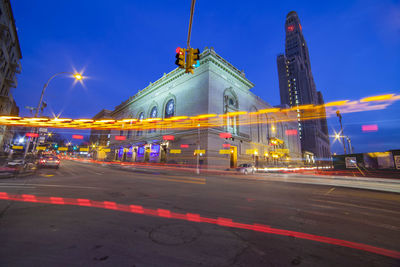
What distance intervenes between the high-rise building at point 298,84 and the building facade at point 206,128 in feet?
160

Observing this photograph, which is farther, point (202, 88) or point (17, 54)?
point (17, 54)

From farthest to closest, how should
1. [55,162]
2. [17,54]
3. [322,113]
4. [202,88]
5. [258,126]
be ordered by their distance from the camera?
[322,113] → [258,126] → [17,54] → [202,88] → [55,162]

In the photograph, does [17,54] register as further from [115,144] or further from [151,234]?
[151,234]

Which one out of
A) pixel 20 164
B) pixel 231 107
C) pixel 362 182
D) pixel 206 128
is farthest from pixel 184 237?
pixel 231 107

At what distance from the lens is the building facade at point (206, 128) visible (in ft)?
103

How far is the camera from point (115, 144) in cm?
5938

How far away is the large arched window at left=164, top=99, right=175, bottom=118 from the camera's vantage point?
38.9 metres

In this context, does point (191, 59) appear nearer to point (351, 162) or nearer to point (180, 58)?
point (180, 58)

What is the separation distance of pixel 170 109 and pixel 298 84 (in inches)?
3475

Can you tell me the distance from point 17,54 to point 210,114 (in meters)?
44.2

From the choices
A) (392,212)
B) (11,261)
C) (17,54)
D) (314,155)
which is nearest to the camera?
(11,261)

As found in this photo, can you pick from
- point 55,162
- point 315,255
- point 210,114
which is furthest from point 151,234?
point 210,114

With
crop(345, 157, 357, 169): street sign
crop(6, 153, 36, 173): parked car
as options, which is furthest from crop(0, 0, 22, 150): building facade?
crop(345, 157, 357, 169): street sign

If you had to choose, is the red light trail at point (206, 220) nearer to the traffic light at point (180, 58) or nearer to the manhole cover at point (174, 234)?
the manhole cover at point (174, 234)
